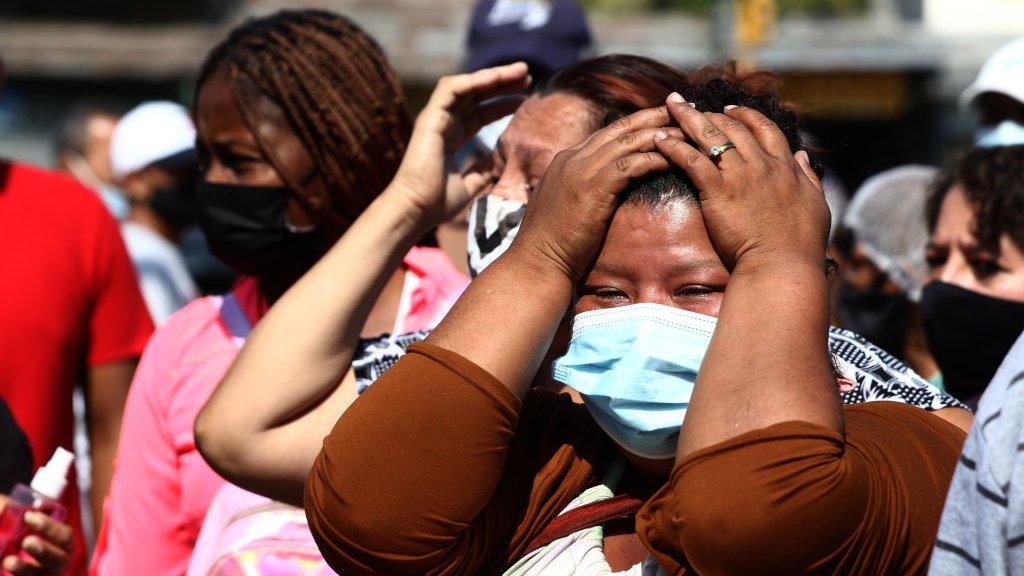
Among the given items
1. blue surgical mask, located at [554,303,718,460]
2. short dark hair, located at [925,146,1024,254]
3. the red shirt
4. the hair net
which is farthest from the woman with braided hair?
the hair net

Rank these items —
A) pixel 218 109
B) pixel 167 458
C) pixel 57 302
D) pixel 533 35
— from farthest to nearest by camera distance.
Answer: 1. pixel 533 35
2. pixel 57 302
3. pixel 218 109
4. pixel 167 458

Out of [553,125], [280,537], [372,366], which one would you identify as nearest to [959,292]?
[553,125]

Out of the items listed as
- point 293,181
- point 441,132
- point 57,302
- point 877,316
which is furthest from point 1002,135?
point 57,302

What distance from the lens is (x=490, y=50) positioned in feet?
14.3

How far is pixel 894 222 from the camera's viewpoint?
5.08m

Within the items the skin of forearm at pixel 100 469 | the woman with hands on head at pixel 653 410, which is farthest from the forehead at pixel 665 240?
the skin of forearm at pixel 100 469

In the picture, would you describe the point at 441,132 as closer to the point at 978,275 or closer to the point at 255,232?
the point at 255,232

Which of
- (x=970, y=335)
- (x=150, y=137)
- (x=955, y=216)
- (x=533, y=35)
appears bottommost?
(x=150, y=137)

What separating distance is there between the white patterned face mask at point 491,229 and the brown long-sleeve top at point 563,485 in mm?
422

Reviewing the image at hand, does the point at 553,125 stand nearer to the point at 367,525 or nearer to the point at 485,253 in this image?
the point at 485,253

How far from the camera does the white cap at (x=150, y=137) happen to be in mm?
6234

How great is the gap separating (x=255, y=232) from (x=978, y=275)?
1.66 m

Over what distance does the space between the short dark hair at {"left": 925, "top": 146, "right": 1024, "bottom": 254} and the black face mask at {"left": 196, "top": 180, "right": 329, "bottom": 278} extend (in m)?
1.53

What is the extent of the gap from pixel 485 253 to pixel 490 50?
6.77ft
